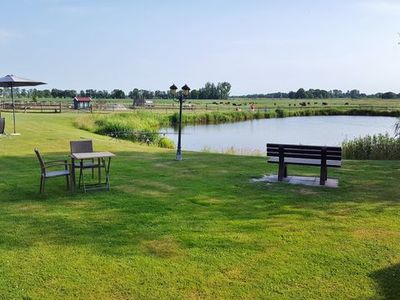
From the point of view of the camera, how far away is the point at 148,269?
4773 mm

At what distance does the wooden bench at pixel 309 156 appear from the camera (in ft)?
28.8

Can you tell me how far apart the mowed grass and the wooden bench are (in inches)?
19.9

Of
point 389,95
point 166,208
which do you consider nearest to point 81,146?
point 166,208

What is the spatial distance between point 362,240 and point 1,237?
4728mm

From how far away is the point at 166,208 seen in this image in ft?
23.3

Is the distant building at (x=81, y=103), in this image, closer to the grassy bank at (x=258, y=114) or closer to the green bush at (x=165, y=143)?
the grassy bank at (x=258, y=114)

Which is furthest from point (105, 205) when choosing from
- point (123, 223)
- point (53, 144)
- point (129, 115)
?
point (129, 115)

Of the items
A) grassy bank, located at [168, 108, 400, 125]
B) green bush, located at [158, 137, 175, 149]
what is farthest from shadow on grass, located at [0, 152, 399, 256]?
grassy bank, located at [168, 108, 400, 125]

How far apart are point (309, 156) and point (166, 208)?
3.40 metres

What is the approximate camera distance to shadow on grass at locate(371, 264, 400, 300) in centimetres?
431

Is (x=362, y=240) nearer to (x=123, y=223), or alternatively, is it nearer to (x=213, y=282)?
(x=213, y=282)

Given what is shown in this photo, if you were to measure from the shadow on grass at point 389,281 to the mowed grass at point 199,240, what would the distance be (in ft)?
0.05

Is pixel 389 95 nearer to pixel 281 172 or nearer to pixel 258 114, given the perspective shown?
pixel 258 114

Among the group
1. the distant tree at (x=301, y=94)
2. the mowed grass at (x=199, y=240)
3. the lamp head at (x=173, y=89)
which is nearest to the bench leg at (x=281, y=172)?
the mowed grass at (x=199, y=240)
